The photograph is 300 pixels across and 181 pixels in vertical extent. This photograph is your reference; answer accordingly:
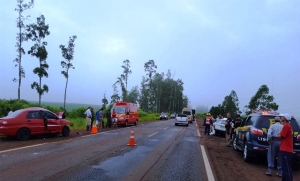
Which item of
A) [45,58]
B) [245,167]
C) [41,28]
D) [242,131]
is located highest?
[41,28]

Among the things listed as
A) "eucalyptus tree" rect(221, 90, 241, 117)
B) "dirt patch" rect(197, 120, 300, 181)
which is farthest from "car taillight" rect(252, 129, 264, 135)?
"eucalyptus tree" rect(221, 90, 241, 117)

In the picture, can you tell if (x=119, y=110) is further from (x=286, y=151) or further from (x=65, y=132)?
(x=286, y=151)

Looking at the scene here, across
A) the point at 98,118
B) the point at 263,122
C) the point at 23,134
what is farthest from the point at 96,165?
the point at 98,118

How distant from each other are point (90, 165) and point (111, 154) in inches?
92.2

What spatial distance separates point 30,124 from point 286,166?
41.9 feet

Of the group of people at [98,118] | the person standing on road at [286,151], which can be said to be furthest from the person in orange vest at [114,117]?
the person standing on road at [286,151]

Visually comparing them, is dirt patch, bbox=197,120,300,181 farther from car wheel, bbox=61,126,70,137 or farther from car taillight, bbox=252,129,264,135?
car wheel, bbox=61,126,70,137

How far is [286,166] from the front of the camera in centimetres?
780

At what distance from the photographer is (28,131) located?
632 inches

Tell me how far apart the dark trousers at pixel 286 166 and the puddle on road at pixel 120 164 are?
4089mm

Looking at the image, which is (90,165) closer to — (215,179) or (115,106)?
(215,179)

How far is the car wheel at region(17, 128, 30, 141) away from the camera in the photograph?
1566 centimetres

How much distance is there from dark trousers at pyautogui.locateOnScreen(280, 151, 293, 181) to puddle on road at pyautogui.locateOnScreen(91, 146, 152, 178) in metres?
4.09

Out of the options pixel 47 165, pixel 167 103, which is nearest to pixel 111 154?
pixel 47 165
